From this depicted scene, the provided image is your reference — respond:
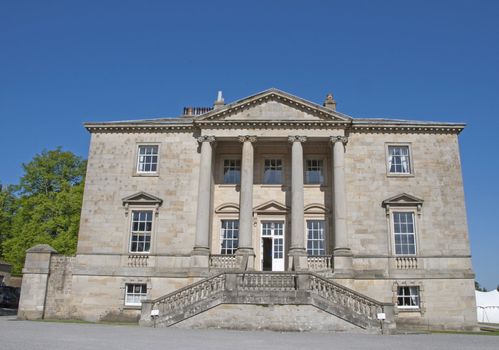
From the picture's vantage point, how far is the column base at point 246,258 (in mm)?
24625

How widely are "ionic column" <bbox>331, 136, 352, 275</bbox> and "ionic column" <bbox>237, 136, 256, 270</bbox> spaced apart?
4.64 metres

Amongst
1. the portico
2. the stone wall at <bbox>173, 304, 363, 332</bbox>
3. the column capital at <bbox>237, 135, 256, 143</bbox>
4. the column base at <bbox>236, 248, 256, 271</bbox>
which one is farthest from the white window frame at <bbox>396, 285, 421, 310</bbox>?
the column capital at <bbox>237, 135, 256, 143</bbox>

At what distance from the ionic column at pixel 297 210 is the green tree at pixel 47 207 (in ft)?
69.7

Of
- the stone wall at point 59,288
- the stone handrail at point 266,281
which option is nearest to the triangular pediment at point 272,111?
the stone handrail at point 266,281

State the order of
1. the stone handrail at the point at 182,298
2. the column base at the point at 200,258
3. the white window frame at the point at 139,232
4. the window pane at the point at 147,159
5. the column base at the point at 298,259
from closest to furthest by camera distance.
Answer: the stone handrail at the point at 182,298 < the column base at the point at 298,259 < the column base at the point at 200,258 < the white window frame at the point at 139,232 < the window pane at the point at 147,159

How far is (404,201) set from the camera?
2638cm

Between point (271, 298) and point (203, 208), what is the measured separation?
792cm

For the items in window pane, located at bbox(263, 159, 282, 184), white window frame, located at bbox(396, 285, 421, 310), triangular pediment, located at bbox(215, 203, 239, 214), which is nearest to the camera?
white window frame, located at bbox(396, 285, 421, 310)

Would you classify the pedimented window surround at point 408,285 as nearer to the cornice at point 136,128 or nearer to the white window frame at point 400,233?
the white window frame at point 400,233

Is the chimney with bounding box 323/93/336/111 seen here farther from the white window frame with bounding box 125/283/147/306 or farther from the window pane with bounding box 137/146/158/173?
the white window frame with bounding box 125/283/147/306

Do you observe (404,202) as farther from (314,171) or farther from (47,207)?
(47,207)

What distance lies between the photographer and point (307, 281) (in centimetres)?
2075

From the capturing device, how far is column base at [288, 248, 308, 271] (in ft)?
79.9

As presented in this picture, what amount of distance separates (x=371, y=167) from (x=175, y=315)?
47.4ft
